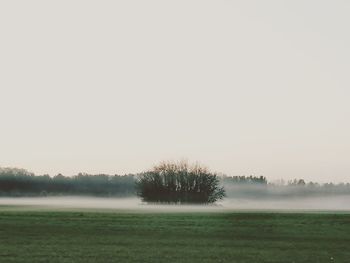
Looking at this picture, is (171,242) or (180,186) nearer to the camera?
(171,242)

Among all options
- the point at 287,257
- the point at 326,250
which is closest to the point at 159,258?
the point at 287,257

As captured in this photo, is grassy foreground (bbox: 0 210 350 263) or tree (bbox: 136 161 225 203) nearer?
grassy foreground (bbox: 0 210 350 263)

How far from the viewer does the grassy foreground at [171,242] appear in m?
20.8

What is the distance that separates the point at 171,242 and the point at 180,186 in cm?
6776

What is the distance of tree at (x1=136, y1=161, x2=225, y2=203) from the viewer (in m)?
92.2

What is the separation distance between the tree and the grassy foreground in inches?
2114

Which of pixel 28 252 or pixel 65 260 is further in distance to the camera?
pixel 28 252

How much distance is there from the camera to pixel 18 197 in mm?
129875

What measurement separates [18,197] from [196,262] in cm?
11543

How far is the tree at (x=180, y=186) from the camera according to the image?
302 ft

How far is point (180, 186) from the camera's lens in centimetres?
9369

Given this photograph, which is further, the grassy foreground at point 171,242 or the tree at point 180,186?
the tree at point 180,186

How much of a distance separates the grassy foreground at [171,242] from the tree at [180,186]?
176 ft

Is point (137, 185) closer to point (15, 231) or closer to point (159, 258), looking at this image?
point (15, 231)
